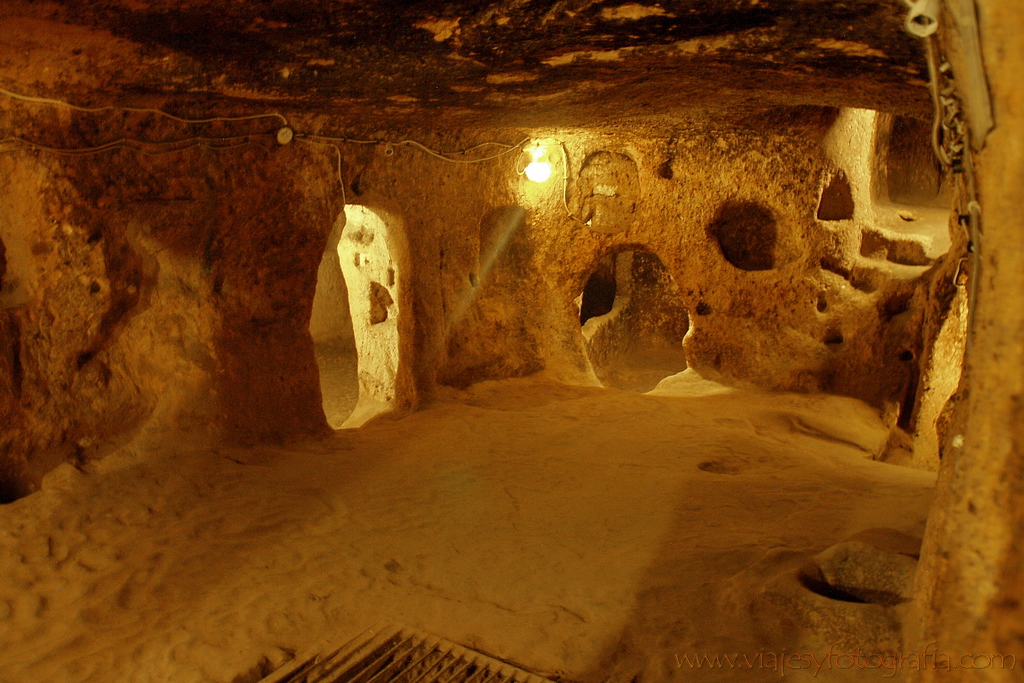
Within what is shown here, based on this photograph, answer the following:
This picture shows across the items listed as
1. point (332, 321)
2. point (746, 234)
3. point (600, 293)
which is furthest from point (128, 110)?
point (600, 293)

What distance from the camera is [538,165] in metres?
6.71

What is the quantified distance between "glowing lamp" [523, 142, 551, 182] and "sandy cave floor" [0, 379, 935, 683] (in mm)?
2745

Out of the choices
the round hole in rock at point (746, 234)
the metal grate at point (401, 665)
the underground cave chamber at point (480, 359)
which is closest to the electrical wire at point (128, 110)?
the underground cave chamber at point (480, 359)

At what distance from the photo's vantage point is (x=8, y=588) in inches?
122

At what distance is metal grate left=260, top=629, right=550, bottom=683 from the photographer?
2.61 meters

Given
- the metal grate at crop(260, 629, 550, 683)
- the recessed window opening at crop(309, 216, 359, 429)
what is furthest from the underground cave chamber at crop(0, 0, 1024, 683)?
the recessed window opening at crop(309, 216, 359, 429)

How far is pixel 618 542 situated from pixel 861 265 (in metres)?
4.90

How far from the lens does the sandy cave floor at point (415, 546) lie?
2.76 m

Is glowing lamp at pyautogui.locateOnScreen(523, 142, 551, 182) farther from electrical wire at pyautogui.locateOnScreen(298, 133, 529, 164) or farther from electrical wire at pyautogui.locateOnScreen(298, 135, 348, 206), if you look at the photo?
electrical wire at pyautogui.locateOnScreen(298, 135, 348, 206)

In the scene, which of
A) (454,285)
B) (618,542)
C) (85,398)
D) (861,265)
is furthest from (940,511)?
(861,265)

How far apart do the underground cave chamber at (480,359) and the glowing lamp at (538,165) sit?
0.35ft

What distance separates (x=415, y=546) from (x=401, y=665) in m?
0.92

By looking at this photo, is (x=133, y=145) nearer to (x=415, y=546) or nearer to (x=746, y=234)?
(x=415, y=546)

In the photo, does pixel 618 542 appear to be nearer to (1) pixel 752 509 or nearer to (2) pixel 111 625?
(1) pixel 752 509
